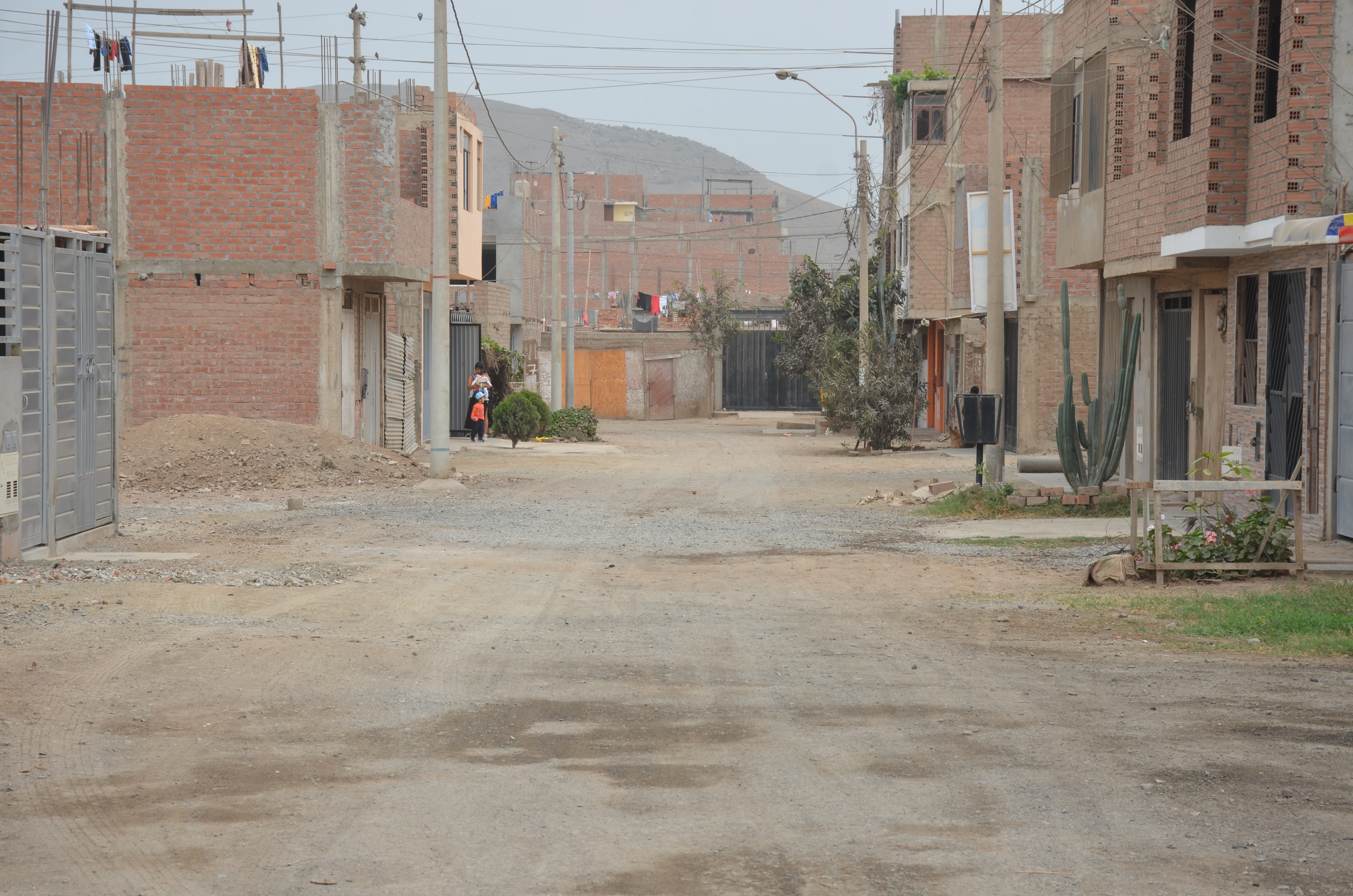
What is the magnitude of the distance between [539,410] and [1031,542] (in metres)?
20.4

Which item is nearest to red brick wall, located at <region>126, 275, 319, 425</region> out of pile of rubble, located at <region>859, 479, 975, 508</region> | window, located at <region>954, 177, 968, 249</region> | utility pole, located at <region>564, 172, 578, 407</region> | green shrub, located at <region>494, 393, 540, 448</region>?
pile of rubble, located at <region>859, 479, 975, 508</region>

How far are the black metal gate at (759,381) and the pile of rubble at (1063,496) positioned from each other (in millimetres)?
36882

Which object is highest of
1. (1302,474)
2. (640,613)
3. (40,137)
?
(40,137)

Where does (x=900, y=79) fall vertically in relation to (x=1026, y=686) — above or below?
above

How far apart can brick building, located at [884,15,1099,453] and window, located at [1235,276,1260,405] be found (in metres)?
5.94

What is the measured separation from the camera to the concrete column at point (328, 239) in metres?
22.8

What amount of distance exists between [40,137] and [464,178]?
40.9 ft

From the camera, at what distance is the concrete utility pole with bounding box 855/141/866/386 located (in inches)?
1266

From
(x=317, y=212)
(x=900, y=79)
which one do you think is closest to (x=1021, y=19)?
(x=900, y=79)

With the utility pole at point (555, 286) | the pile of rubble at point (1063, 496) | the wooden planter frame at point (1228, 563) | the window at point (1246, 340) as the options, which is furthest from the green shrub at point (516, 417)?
the wooden planter frame at point (1228, 563)

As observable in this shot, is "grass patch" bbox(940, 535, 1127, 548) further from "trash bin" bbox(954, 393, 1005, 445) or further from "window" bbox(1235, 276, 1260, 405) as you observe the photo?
"trash bin" bbox(954, 393, 1005, 445)

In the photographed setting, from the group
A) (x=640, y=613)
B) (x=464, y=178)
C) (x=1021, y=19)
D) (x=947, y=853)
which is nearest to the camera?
(x=947, y=853)

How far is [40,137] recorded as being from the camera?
Answer: 73.6 feet

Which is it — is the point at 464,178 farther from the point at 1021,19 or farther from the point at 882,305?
the point at 1021,19
